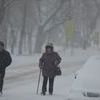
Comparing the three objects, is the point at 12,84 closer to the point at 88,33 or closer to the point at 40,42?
the point at 40,42

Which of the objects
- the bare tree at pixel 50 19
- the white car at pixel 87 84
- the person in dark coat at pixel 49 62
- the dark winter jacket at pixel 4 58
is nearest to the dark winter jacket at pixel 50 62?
the person in dark coat at pixel 49 62

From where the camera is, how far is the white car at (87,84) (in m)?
12.9

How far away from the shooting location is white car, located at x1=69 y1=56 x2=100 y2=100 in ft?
42.2

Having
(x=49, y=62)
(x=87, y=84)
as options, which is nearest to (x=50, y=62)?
(x=49, y=62)

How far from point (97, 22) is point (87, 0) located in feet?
45.6

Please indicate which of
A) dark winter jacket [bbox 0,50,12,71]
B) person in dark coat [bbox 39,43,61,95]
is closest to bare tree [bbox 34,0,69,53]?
person in dark coat [bbox 39,43,61,95]

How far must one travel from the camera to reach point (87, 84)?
519 inches

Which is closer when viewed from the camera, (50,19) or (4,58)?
(4,58)

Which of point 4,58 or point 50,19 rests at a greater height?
point 50,19

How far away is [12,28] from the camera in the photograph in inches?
2319

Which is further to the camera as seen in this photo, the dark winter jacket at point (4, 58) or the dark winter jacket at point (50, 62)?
the dark winter jacket at point (50, 62)

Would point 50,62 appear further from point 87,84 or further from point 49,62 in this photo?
point 87,84

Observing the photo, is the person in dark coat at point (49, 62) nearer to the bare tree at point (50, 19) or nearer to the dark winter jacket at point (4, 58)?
the dark winter jacket at point (4, 58)

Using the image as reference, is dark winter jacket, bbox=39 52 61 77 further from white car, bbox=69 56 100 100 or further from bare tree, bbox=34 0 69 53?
bare tree, bbox=34 0 69 53
